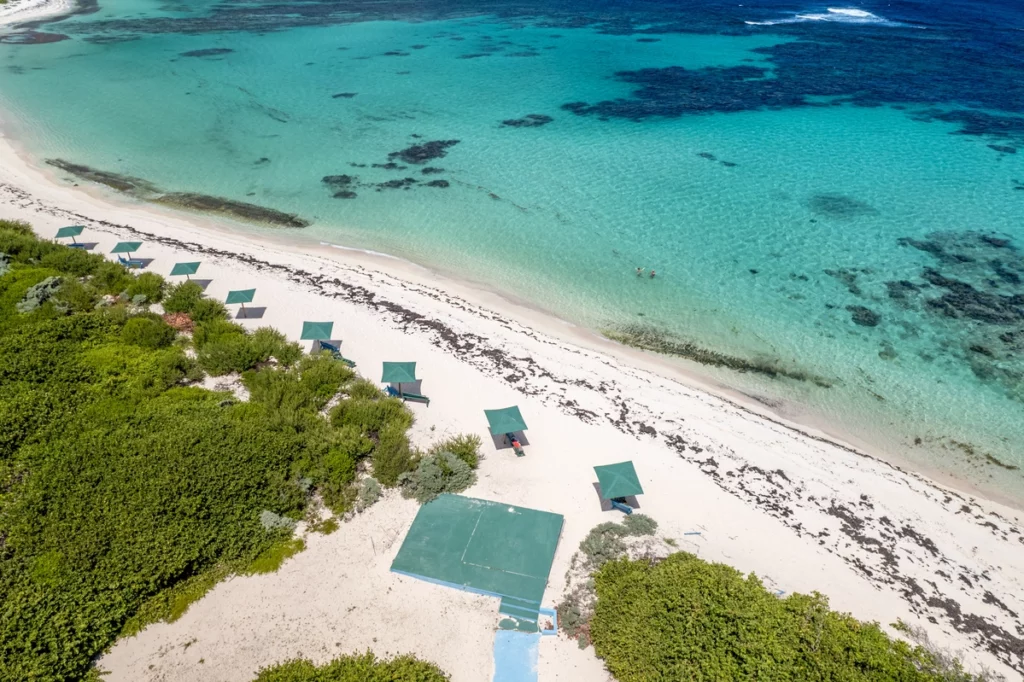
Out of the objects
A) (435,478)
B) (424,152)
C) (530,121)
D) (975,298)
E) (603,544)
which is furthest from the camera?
(530,121)

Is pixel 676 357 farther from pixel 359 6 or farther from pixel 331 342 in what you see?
pixel 359 6

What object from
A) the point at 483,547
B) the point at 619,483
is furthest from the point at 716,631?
the point at 483,547

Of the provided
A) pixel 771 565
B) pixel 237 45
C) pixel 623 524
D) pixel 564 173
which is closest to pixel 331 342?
pixel 623 524

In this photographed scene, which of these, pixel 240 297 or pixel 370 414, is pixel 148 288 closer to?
pixel 240 297

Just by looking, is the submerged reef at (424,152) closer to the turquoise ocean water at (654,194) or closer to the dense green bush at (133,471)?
the turquoise ocean water at (654,194)

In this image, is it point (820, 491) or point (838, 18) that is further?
point (838, 18)

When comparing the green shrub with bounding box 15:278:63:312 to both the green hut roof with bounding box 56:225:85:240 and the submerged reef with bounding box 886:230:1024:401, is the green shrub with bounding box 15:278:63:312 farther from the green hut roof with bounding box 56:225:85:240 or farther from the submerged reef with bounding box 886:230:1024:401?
the submerged reef with bounding box 886:230:1024:401
